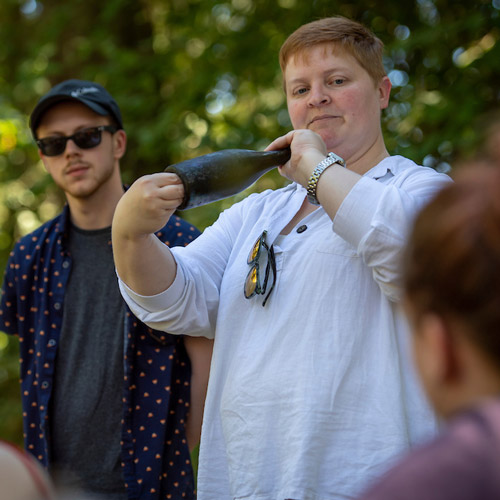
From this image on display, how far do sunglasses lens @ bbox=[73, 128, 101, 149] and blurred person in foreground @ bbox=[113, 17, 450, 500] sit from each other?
985mm

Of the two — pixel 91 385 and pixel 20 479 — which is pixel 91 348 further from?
pixel 20 479

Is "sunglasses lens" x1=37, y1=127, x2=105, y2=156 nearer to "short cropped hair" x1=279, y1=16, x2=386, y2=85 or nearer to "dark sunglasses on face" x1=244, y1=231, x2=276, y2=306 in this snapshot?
"short cropped hair" x1=279, y1=16, x2=386, y2=85

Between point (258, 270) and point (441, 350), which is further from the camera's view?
point (258, 270)

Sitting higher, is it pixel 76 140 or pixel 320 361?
pixel 76 140

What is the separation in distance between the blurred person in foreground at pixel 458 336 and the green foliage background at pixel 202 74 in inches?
123

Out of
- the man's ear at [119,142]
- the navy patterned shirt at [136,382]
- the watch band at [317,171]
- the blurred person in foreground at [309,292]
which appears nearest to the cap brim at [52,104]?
the man's ear at [119,142]

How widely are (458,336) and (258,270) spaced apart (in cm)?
121

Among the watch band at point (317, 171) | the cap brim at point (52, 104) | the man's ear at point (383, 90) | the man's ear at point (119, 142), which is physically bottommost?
the watch band at point (317, 171)

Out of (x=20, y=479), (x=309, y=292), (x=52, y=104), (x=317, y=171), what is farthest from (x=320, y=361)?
(x=52, y=104)

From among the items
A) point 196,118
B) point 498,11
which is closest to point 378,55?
point 498,11

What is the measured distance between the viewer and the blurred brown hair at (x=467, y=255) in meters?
0.97

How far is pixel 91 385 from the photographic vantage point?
2934mm

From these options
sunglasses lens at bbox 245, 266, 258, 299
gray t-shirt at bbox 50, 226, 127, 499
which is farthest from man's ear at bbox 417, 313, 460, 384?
gray t-shirt at bbox 50, 226, 127, 499

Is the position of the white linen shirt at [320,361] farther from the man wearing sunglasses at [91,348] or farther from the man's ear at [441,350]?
the man's ear at [441,350]
